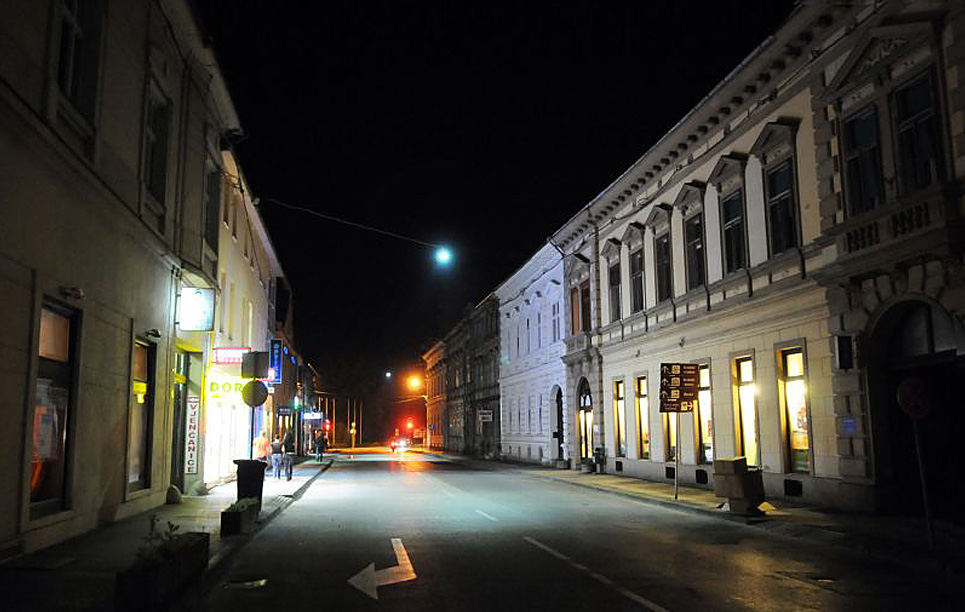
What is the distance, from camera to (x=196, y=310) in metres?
18.5

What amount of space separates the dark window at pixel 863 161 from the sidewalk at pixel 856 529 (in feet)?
19.8

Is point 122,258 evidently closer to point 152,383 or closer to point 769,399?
point 152,383

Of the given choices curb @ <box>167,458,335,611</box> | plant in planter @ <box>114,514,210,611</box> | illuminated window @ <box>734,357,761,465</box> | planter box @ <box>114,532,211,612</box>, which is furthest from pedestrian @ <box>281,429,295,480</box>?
planter box @ <box>114,532,211,612</box>

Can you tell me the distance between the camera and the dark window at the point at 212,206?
72.6 feet

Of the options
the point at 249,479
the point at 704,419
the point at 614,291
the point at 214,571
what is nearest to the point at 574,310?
the point at 614,291

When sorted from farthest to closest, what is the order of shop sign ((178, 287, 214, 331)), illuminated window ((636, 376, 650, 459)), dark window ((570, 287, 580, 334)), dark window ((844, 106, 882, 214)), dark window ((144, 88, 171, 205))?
dark window ((570, 287, 580, 334))
illuminated window ((636, 376, 650, 459))
shop sign ((178, 287, 214, 331))
dark window ((144, 88, 171, 205))
dark window ((844, 106, 882, 214))

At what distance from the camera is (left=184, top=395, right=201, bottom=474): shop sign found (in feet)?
65.6

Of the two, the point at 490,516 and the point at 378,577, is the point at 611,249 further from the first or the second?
the point at 378,577

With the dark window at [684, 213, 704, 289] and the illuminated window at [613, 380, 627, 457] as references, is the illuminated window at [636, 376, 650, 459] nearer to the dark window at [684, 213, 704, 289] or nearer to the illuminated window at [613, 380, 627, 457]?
the illuminated window at [613, 380, 627, 457]

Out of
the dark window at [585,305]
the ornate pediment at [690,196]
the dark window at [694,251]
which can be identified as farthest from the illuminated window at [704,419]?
the dark window at [585,305]

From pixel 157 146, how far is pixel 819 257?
1446cm

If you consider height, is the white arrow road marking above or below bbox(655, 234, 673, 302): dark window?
below

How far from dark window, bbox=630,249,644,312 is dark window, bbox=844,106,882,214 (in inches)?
452

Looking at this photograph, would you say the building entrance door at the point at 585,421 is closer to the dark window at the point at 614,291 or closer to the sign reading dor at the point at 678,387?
the dark window at the point at 614,291
